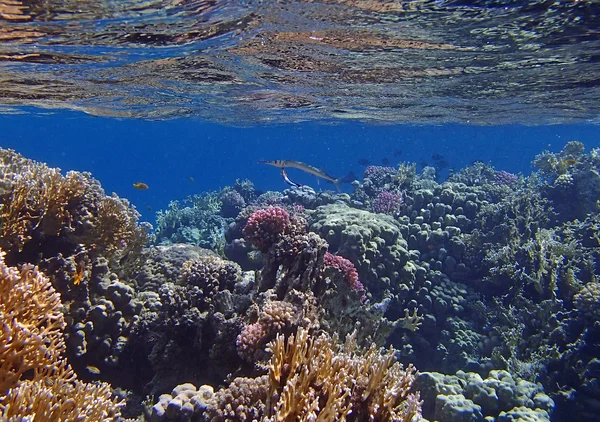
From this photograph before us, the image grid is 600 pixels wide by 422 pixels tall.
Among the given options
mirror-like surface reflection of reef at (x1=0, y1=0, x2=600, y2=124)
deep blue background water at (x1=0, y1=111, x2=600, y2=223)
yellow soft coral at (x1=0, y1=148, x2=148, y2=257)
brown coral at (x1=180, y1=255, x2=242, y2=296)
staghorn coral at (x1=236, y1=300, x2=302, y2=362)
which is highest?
mirror-like surface reflection of reef at (x1=0, y1=0, x2=600, y2=124)

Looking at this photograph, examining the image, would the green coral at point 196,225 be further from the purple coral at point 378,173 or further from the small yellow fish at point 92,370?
the small yellow fish at point 92,370

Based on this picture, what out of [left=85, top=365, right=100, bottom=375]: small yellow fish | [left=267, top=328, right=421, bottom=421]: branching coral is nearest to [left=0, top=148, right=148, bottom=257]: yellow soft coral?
[left=85, top=365, right=100, bottom=375]: small yellow fish

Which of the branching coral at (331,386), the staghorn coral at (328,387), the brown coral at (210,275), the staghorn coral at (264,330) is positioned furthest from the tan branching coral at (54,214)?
the branching coral at (331,386)

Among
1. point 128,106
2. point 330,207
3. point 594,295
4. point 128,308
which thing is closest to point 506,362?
point 594,295

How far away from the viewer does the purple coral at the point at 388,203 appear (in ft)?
52.4

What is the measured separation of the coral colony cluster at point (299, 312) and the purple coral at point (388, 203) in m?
0.27

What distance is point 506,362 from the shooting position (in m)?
9.23

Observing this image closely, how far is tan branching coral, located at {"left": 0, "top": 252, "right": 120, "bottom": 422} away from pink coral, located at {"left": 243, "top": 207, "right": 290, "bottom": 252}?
3541 mm

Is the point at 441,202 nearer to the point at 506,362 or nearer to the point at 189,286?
the point at 506,362

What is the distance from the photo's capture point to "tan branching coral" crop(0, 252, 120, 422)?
3055 millimetres

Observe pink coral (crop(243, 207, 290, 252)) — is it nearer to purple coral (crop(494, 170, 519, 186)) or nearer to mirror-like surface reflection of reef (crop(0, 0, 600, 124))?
mirror-like surface reflection of reef (crop(0, 0, 600, 124))

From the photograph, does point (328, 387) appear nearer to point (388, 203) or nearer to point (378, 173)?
point (388, 203)

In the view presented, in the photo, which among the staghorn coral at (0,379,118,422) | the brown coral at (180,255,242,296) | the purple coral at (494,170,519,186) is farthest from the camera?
the purple coral at (494,170,519,186)

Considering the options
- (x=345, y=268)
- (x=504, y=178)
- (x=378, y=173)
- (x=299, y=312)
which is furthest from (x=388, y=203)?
(x=299, y=312)
